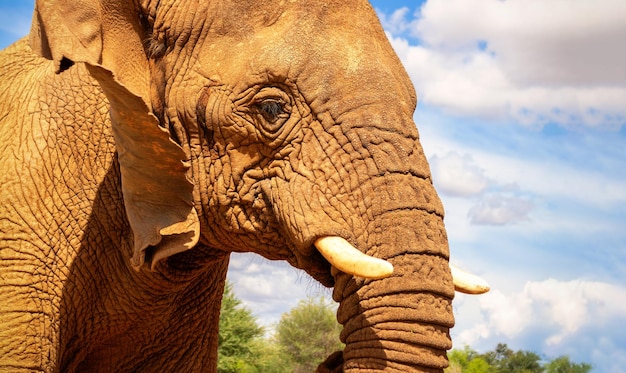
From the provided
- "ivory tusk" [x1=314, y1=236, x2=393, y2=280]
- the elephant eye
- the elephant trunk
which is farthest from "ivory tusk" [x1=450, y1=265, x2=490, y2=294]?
the elephant eye

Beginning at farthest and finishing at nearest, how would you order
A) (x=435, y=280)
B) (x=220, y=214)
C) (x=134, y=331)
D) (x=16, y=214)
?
(x=134, y=331) → (x=16, y=214) → (x=220, y=214) → (x=435, y=280)

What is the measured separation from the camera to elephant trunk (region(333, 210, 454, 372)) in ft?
12.3

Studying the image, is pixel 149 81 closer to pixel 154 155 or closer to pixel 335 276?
pixel 154 155

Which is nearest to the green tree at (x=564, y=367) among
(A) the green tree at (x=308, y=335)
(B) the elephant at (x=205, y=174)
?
(A) the green tree at (x=308, y=335)

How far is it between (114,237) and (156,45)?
41.1 inches

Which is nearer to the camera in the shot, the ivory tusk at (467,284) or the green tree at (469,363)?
the ivory tusk at (467,284)

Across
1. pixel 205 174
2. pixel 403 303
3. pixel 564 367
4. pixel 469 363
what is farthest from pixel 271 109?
pixel 564 367

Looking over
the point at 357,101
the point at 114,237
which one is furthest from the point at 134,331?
the point at 357,101

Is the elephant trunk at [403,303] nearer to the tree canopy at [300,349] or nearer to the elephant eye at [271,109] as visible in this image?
the elephant eye at [271,109]

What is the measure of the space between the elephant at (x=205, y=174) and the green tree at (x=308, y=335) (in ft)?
56.9

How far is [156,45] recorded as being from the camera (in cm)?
463

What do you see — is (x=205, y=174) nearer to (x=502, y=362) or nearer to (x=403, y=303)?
(x=403, y=303)

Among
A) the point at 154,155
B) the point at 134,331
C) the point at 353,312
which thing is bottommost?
the point at 353,312

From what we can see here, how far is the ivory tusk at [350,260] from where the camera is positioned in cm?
367
